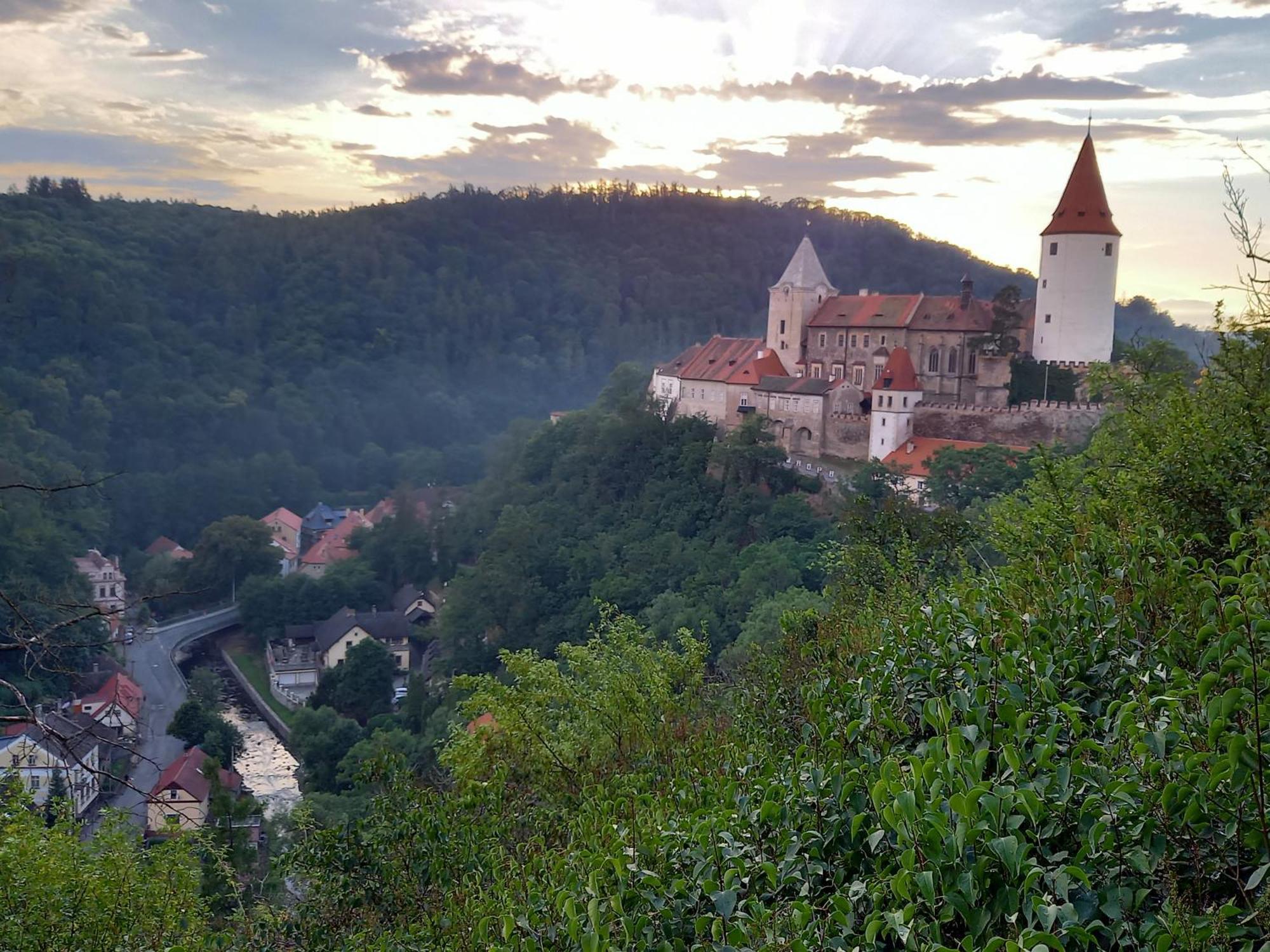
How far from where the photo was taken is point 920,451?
29500 millimetres

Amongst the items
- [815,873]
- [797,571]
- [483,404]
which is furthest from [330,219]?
[815,873]

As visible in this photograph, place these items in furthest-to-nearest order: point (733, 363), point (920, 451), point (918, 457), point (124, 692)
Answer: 1. point (733, 363)
2. point (920, 451)
3. point (918, 457)
4. point (124, 692)

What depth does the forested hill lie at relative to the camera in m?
53.6

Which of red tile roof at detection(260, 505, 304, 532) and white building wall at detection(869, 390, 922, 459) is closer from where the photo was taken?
white building wall at detection(869, 390, 922, 459)

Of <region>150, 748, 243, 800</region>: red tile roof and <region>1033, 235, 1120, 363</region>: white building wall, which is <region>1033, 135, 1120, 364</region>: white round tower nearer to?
<region>1033, 235, 1120, 363</region>: white building wall

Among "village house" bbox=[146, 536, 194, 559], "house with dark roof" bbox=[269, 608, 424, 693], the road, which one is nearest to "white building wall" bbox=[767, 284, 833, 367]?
"house with dark roof" bbox=[269, 608, 424, 693]

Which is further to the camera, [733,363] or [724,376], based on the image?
[733,363]

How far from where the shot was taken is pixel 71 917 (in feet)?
21.9

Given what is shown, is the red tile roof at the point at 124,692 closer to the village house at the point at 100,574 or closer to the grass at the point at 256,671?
the grass at the point at 256,671

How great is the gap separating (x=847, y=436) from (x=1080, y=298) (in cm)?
733

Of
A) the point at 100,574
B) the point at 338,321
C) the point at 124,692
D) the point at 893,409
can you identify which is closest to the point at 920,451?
the point at 893,409

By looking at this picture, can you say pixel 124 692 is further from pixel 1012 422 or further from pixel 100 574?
pixel 1012 422

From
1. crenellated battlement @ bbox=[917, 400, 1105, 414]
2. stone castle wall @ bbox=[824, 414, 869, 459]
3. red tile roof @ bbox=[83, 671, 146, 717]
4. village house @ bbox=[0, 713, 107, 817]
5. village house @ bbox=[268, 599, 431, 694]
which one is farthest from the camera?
village house @ bbox=[268, 599, 431, 694]

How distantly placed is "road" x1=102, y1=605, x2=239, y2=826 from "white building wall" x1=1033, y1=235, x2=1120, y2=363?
2399cm
